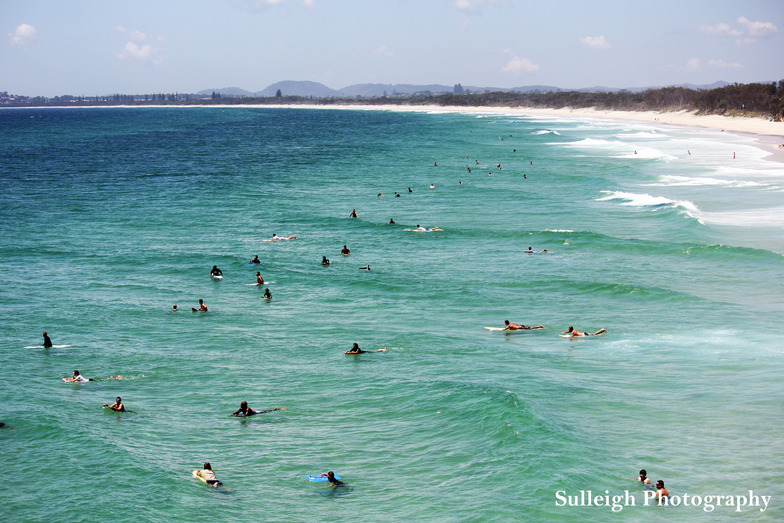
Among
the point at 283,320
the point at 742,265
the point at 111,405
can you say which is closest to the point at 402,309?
the point at 283,320

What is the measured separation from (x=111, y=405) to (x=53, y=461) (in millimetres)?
3690

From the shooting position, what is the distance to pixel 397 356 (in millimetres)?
30047

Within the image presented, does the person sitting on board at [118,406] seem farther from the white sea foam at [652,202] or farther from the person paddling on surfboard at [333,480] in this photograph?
the white sea foam at [652,202]

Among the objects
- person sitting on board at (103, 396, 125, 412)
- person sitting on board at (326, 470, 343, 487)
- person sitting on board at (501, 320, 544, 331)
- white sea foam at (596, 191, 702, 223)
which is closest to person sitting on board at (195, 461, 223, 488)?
person sitting on board at (326, 470, 343, 487)

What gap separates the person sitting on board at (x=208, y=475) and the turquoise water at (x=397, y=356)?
391 millimetres

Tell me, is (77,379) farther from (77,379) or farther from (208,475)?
(208,475)

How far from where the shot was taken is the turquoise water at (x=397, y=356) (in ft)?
67.3

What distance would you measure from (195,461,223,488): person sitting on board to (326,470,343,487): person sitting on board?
10.6ft

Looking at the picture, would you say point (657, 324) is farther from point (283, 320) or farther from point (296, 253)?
point (296, 253)

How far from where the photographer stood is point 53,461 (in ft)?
72.3

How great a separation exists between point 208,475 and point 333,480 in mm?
3695

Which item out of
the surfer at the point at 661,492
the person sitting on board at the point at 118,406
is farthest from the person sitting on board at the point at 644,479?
the person sitting on board at the point at 118,406

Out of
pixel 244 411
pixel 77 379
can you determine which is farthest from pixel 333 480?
pixel 77 379

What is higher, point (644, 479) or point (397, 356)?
point (397, 356)
